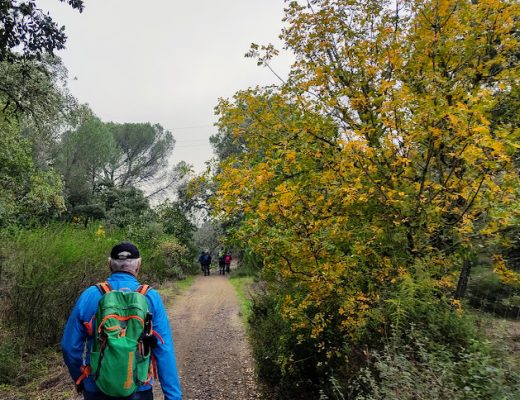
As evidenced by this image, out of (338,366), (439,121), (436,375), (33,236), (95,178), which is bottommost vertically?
(338,366)

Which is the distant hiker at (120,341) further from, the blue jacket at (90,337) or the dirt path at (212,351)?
the dirt path at (212,351)

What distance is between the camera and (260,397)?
5.65m

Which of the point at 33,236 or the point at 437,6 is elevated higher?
the point at 437,6

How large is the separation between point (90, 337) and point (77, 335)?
0.09m

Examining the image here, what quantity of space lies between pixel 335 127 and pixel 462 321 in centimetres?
252

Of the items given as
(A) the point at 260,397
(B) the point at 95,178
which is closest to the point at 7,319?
(A) the point at 260,397

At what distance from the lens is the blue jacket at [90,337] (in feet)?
8.43

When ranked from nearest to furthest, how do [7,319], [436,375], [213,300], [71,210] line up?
[436,375] < [7,319] < [213,300] < [71,210]

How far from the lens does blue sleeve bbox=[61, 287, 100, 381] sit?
2.56m

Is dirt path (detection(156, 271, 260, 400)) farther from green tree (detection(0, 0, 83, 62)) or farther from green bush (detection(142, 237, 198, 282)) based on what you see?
green tree (detection(0, 0, 83, 62))

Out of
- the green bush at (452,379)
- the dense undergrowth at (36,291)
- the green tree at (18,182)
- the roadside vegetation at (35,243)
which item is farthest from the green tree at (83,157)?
the green bush at (452,379)

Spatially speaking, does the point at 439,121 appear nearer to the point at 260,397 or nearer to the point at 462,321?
the point at 462,321

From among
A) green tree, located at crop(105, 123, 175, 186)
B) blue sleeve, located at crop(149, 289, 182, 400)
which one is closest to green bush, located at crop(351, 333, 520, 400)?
blue sleeve, located at crop(149, 289, 182, 400)

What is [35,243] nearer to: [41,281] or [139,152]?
[41,281]
